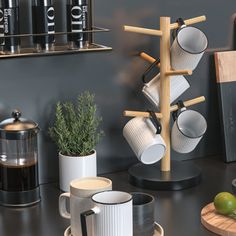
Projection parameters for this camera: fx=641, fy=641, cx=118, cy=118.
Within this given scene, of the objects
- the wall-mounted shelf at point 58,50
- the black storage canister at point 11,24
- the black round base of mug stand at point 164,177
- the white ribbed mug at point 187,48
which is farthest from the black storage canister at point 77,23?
the black round base of mug stand at point 164,177

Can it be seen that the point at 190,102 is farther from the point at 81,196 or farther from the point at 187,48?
the point at 81,196

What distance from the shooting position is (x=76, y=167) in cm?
170

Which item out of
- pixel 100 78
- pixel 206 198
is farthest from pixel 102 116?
pixel 206 198

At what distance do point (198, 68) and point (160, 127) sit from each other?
1.07 ft

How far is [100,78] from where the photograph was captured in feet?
5.96

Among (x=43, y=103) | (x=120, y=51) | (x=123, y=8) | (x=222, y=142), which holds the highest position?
(x=123, y=8)

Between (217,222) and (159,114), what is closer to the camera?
(217,222)

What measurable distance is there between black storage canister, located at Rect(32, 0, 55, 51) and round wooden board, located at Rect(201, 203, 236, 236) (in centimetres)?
57

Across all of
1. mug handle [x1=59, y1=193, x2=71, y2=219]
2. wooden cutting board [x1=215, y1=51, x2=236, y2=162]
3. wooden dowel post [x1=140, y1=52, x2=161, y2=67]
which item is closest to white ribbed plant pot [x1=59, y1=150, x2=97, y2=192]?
mug handle [x1=59, y1=193, x2=71, y2=219]

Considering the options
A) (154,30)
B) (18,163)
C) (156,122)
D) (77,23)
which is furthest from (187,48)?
(18,163)

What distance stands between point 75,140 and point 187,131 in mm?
324

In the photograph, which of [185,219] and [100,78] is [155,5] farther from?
[185,219]

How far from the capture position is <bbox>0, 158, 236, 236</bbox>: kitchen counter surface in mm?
1495

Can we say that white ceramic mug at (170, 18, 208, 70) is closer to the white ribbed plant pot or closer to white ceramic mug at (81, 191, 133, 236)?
the white ribbed plant pot
